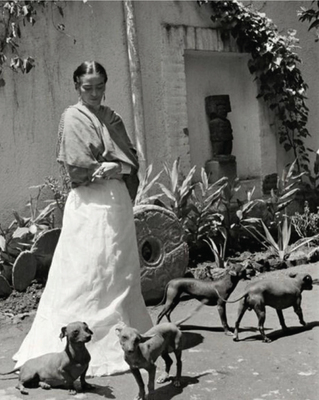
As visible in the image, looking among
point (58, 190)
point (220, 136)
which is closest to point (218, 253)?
point (58, 190)

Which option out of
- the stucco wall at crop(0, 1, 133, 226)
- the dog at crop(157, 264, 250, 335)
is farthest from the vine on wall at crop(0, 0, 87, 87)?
the dog at crop(157, 264, 250, 335)

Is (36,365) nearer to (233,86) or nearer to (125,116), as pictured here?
(125,116)

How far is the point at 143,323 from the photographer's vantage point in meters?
4.45

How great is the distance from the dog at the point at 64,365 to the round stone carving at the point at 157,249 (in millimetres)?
2076

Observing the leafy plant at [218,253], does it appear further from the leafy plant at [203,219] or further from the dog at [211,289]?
the dog at [211,289]

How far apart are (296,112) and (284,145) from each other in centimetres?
50

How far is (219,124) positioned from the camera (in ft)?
28.6

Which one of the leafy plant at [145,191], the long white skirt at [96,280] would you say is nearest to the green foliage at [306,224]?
the leafy plant at [145,191]

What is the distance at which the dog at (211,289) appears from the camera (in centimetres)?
475

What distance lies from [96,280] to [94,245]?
227 millimetres

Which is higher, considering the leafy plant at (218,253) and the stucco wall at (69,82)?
the stucco wall at (69,82)

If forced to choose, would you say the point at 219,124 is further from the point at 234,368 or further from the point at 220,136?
the point at 234,368

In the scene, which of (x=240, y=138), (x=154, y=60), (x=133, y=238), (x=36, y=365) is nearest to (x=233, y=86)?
(x=240, y=138)

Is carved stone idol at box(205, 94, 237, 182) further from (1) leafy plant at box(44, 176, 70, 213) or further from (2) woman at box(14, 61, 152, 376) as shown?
(2) woman at box(14, 61, 152, 376)
